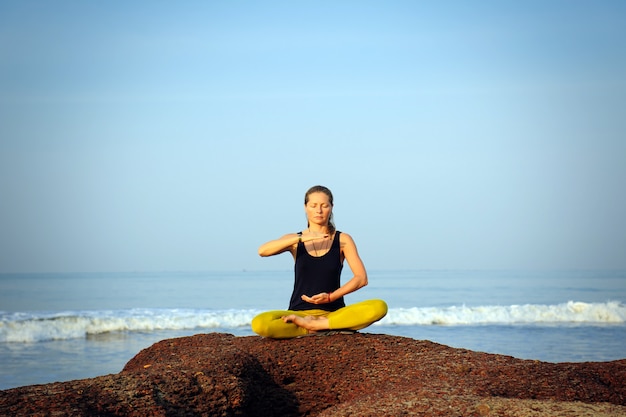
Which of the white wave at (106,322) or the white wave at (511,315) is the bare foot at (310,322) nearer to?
the white wave at (106,322)

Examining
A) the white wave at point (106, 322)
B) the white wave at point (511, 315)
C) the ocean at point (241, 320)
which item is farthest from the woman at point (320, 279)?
the white wave at point (511, 315)

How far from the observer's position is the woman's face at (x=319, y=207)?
6.25 metres

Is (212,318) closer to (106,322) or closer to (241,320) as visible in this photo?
(241,320)

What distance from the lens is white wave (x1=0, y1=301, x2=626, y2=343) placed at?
16406 mm

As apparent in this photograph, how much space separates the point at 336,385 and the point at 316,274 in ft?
3.81

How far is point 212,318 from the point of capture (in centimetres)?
1902

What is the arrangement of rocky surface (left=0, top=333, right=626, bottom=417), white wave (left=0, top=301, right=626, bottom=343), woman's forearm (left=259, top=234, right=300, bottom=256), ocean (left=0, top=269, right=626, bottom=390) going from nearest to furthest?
rocky surface (left=0, top=333, right=626, bottom=417)
woman's forearm (left=259, top=234, right=300, bottom=256)
ocean (left=0, top=269, right=626, bottom=390)
white wave (left=0, top=301, right=626, bottom=343)

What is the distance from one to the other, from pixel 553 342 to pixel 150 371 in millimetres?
10762

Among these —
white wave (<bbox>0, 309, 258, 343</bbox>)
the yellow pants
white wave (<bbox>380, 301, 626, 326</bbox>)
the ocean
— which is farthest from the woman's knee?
white wave (<bbox>380, 301, 626, 326</bbox>)

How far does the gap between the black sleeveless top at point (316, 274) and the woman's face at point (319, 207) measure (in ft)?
0.76

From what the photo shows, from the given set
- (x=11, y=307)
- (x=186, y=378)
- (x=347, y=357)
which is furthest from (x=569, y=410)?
(x=11, y=307)

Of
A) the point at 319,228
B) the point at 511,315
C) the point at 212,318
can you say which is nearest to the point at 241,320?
the point at 212,318

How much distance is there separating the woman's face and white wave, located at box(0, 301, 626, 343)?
11.1 m

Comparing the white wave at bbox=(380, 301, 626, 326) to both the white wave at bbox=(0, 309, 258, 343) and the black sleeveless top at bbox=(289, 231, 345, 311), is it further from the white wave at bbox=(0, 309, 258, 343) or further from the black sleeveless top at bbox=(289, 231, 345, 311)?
the black sleeveless top at bbox=(289, 231, 345, 311)
